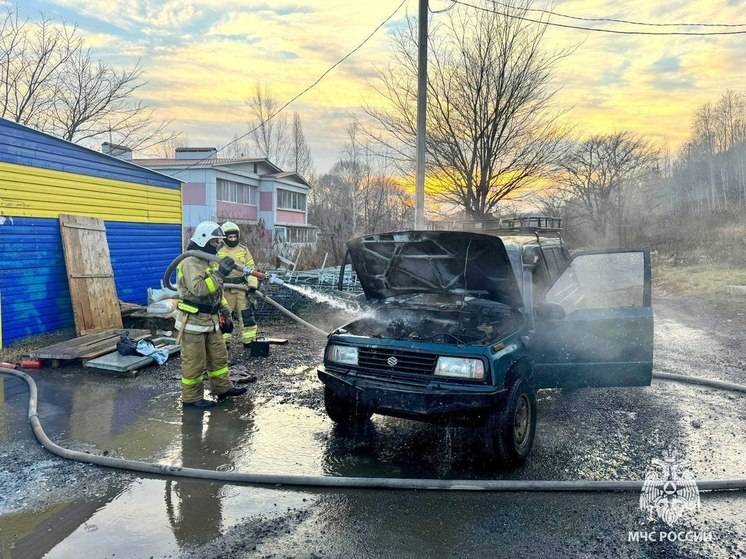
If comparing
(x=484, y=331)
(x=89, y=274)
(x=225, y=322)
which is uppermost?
(x=89, y=274)

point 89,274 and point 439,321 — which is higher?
point 89,274

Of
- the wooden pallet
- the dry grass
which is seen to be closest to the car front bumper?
the wooden pallet

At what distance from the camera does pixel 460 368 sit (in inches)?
145

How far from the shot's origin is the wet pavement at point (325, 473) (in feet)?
9.66

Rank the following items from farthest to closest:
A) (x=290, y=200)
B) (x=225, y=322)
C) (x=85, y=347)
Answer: (x=290, y=200)
(x=85, y=347)
(x=225, y=322)

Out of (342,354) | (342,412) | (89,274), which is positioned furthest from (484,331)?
(89,274)

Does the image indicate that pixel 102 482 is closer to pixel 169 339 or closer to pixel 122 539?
pixel 122 539

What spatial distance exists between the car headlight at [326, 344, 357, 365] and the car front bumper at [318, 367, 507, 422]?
7.7 inches

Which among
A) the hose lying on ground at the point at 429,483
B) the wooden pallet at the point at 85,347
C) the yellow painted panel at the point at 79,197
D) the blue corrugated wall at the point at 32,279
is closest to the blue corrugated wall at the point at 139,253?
the yellow painted panel at the point at 79,197

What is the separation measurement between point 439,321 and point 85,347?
562 centimetres

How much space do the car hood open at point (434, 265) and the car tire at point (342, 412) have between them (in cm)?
128

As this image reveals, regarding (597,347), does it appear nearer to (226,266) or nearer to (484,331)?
(484,331)

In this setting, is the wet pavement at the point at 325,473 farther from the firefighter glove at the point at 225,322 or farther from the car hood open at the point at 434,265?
the car hood open at the point at 434,265

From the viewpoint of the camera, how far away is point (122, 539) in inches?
117
